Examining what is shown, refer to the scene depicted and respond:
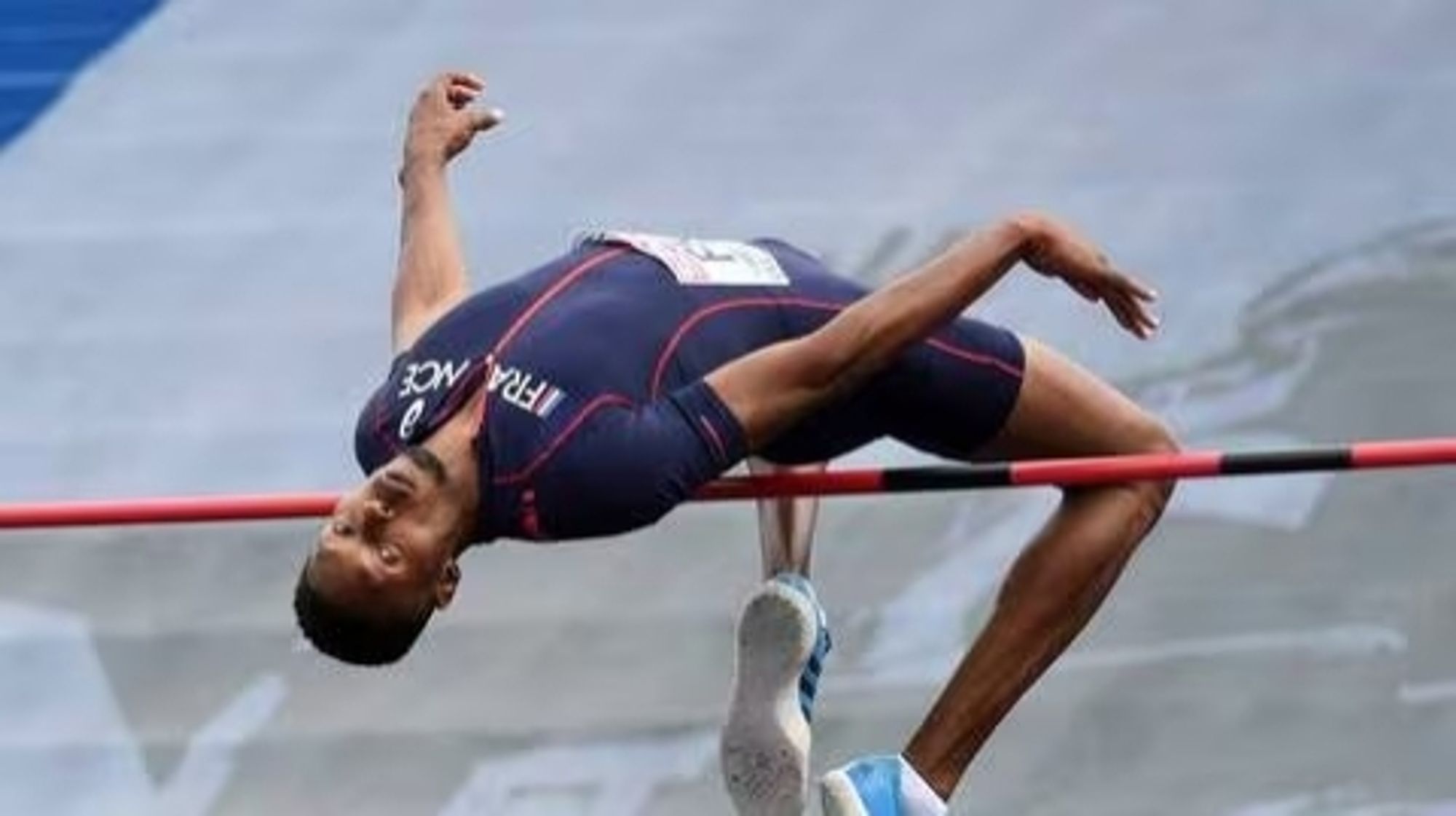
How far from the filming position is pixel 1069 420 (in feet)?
14.5

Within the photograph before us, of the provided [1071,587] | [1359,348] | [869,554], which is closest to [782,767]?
[1071,587]

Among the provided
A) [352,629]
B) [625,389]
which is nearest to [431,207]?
[625,389]

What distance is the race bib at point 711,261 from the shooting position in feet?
14.3

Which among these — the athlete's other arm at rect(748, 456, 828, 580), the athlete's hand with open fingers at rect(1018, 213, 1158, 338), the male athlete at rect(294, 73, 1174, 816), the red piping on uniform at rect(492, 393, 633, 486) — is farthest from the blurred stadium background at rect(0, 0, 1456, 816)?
the red piping on uniform at rect(492, 393, 633, 486)

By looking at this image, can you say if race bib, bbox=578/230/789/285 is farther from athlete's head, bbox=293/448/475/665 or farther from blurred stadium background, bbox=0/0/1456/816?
blurred stadium background, bbox=0/0/1456/816

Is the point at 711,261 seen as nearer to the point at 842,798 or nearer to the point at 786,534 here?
the point at 786,534

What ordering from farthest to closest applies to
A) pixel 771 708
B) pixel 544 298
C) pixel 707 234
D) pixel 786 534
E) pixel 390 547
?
pixel 707 234 < pixel 786 534 < pixel 771 708 < pixel 544 298 < pixel 390 547

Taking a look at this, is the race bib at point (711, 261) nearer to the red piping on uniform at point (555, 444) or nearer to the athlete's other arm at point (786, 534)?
the red piping on uniform at point (555, 444)

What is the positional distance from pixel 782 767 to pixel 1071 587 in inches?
14.1

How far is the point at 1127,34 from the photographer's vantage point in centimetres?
536

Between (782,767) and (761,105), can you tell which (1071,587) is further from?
(761,105)

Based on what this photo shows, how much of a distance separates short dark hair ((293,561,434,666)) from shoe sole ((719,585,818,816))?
45cm

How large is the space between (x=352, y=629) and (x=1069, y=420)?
2.53ft

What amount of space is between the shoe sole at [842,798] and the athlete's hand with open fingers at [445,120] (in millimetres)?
777
